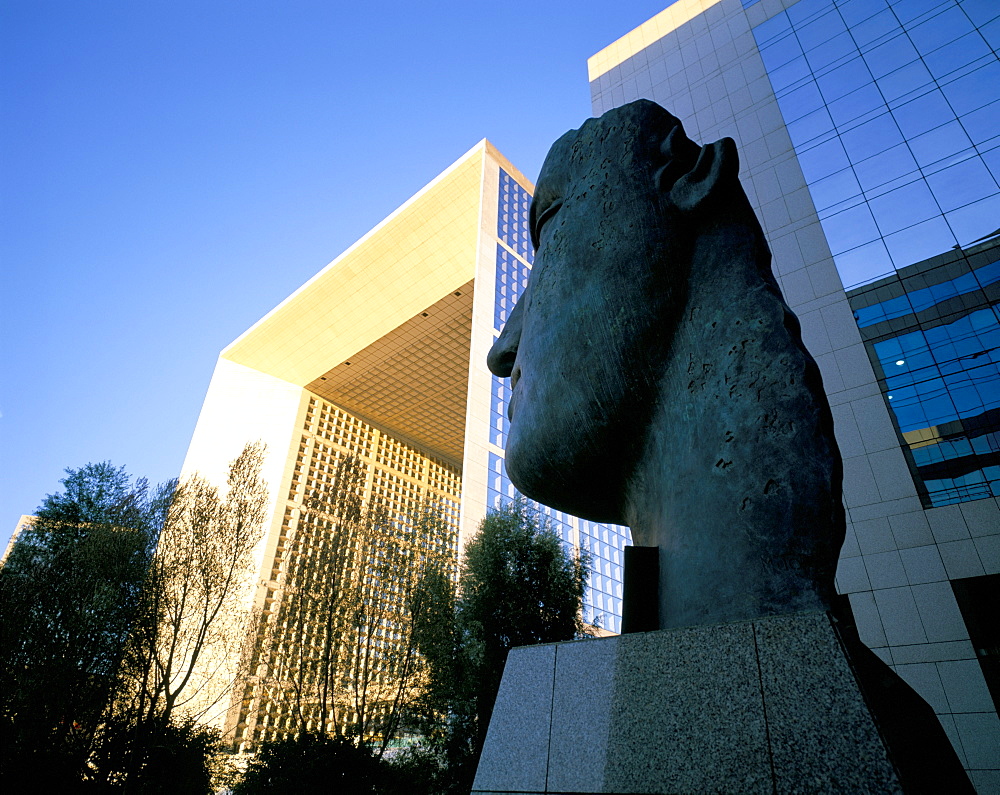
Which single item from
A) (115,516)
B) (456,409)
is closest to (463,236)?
(456,409)

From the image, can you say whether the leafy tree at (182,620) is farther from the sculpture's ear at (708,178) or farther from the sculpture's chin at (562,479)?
the sculpture's ear at (708,178)

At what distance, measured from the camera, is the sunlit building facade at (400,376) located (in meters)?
28.1

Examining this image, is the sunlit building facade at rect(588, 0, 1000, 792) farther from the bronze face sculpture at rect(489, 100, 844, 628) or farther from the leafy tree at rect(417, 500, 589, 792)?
the bronze face sculpture at rect(489, 100, 844, 628)

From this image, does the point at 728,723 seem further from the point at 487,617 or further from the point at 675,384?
the point at 487,617

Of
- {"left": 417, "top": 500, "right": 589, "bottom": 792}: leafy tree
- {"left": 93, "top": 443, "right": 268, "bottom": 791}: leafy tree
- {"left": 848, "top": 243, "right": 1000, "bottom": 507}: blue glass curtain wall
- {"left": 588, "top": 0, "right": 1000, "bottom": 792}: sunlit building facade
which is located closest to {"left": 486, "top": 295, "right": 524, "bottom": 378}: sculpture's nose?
{"left": 588, "top": 0, "right": 1000, "bottom": 792}: sunlit building facade

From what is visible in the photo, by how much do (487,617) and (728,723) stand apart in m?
15.0

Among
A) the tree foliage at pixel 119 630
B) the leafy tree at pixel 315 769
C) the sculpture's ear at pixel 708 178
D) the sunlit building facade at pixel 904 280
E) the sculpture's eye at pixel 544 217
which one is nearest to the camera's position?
the sculpture's ear at pixel 708 178

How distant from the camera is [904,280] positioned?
44.0 feet

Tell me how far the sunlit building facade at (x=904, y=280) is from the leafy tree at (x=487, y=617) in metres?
6.82

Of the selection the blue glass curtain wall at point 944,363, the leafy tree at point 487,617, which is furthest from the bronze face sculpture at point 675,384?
the leafy tree at point 487,617

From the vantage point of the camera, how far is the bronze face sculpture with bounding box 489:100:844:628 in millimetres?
1440

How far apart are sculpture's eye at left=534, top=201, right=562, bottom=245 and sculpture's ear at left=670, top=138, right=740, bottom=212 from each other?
56 centimetres

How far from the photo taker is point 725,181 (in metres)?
2.00

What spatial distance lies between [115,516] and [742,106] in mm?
22463
